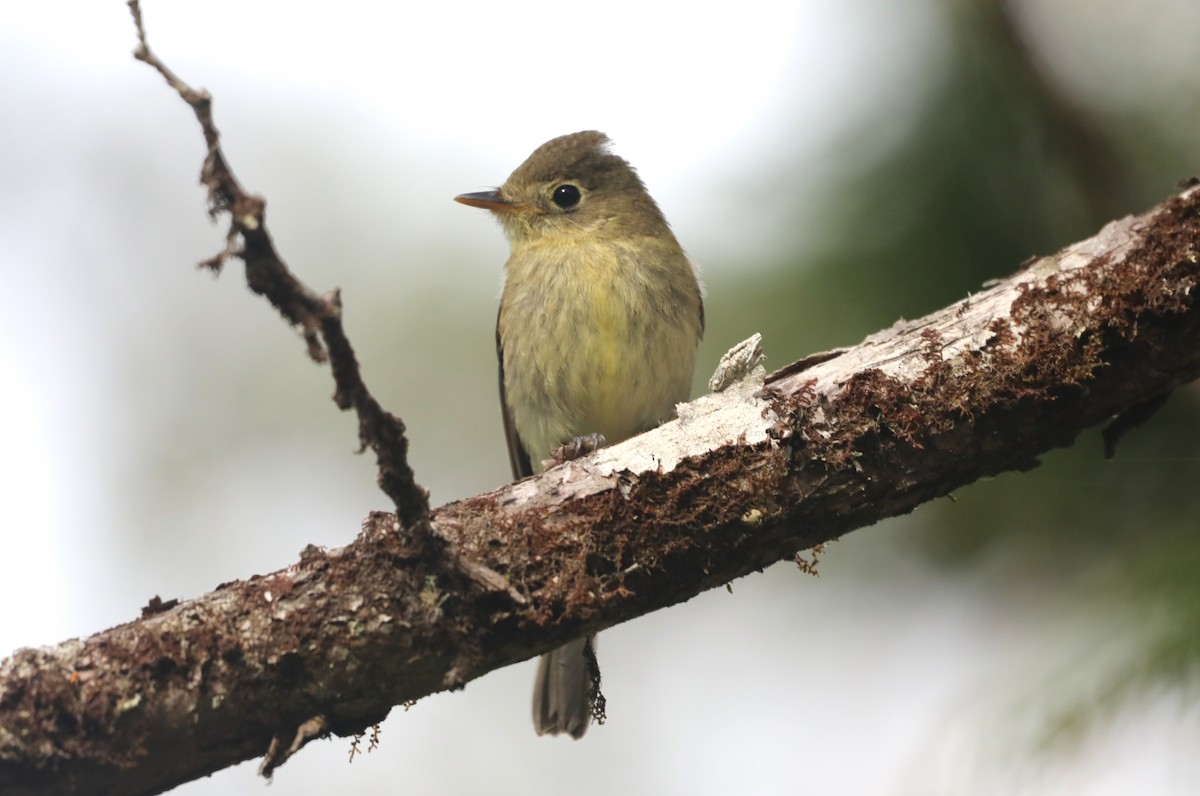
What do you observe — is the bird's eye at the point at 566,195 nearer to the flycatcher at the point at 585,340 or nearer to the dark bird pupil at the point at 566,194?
the dark bird pupil at the point at 566,194

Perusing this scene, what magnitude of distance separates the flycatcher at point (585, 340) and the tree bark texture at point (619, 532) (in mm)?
1630

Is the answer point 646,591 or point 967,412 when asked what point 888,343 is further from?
point 646,591

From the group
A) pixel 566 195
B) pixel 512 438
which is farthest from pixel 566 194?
pixel 512 438

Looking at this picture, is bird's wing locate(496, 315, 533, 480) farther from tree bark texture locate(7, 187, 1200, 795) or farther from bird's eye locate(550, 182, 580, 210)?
tree bark texture locate(7, 187, 1200, 795)

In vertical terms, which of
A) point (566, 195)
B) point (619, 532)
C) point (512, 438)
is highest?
point (566, 195)

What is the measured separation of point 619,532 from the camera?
320 centimetres

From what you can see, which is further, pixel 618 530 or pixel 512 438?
pixel 512 438

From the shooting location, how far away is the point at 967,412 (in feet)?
10.6

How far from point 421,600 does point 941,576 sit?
181 centimetres

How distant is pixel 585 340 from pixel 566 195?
1192 mm

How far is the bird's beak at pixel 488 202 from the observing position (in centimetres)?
596

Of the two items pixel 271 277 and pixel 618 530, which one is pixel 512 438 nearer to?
pixel 618 530

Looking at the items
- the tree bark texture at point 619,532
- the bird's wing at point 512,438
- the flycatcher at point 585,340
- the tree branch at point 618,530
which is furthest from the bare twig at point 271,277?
the bird's wing at point 512,438

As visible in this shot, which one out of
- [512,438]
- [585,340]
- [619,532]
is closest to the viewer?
[619,532]
